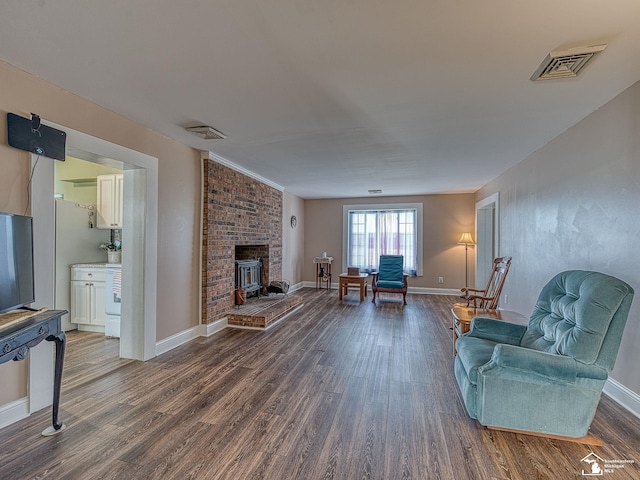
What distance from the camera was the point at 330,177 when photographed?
17.1ft

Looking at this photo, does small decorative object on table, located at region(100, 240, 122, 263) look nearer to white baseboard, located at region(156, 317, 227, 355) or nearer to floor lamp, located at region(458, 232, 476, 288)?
white baseboard, located at region(156, 317, 227, 355)

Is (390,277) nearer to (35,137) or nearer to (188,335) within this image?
(188,335)

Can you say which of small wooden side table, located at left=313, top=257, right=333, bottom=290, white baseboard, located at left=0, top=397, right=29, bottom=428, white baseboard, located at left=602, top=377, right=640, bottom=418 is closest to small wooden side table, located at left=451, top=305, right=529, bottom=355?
white baseboard, located at left=602, top=377, right=640, bottom=418

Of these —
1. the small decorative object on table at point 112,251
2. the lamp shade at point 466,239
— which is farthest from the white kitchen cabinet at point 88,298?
the lamp shade at point 466,239

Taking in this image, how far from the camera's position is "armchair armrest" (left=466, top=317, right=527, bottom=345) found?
246cm

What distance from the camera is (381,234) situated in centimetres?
739

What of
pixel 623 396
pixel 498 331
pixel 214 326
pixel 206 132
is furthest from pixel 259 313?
pixel 623 396

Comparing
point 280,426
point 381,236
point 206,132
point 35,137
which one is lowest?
point 280,426

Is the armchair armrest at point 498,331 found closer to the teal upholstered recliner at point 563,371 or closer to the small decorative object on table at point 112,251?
the teal upholstered recliner at point 563,371

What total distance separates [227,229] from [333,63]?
2930mm

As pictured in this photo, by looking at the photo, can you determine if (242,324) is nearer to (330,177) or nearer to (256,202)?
(256,202)

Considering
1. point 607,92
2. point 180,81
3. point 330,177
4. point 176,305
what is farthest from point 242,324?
point 607,92

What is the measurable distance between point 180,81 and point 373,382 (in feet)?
9.35

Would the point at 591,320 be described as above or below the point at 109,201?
below
